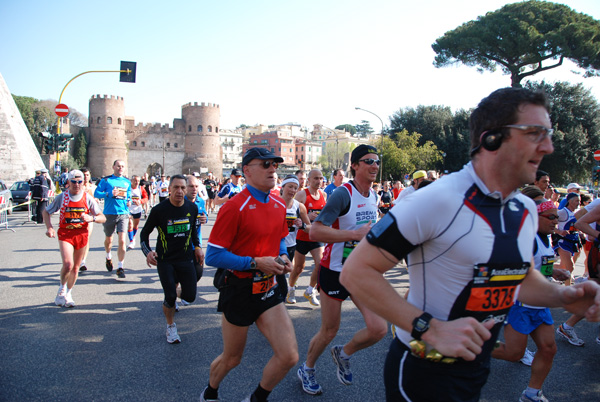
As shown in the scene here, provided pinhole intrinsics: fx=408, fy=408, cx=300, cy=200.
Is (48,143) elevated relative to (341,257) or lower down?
elevated

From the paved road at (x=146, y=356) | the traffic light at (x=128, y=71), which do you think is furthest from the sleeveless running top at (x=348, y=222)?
the traffic light at (x=128, y=71)

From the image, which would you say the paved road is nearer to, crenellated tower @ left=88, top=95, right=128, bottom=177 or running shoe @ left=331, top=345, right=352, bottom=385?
running shoe @ left=331, top=345, right=352, bottom=385

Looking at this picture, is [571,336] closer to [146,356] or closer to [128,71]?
[146,356]

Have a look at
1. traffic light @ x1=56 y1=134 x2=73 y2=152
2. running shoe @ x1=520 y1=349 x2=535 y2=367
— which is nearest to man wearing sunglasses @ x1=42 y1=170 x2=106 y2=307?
running shoe @ x1=520 y1=349 x2=535 y2=367

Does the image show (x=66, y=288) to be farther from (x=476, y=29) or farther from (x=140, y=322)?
(x=476, y=29)

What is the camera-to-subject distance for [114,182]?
26.9 ft

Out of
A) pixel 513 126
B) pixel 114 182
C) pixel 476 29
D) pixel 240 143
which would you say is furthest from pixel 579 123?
pixel 240 143

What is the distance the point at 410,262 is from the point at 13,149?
34.6m

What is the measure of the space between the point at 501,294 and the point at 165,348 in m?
3.92

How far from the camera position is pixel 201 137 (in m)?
79.6

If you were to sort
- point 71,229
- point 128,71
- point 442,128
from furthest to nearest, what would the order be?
1. point 442,128
2. point 128,71
3. point 71,229

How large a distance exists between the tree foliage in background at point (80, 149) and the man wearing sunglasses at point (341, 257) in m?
78.7

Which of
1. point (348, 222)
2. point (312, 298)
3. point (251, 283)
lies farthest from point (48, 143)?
point (251, 283)

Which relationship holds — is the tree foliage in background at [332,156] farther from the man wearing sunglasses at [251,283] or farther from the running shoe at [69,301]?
the man wearing sunglasses at [251,283]
